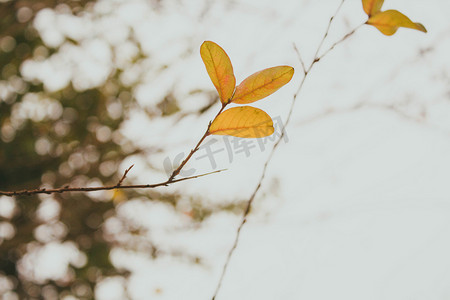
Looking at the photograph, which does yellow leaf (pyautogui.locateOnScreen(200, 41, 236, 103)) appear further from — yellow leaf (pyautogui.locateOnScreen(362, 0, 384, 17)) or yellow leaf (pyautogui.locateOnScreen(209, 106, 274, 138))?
yellow leaf (pyautogui.locateOnScreen(362, 0, 384, 17))

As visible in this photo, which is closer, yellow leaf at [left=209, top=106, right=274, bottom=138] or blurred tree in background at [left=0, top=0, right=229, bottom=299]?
yellow leaf at [left=209, top=106, right=274, bottom=138]

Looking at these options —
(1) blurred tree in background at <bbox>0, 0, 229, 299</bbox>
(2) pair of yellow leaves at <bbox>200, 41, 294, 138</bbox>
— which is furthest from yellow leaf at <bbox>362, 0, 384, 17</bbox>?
(1) blurred tree in background at <bbox>0, 0, 229, 299</bbox>

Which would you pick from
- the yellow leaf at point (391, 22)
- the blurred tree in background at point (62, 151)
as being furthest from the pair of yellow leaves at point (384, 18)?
the blurred tree in background at point (62, 151)

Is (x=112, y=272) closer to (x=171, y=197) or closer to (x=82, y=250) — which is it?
(x=82, y=250)

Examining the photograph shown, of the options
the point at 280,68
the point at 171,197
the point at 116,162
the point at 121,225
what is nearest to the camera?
the point at 280,68

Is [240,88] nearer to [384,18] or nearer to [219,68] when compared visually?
[219,68]

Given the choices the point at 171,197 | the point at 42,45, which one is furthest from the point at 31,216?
the point at 42,45
